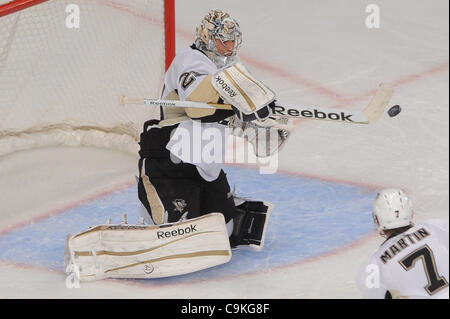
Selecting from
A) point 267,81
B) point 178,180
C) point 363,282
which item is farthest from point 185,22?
point 363,282

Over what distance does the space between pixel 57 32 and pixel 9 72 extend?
30cm

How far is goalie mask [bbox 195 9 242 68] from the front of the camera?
3.96 metres

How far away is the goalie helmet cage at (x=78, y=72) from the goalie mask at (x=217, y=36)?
813 mm

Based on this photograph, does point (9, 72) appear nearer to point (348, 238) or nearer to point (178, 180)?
point (178, 180)

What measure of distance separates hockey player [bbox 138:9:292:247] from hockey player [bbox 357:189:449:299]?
0.65 meters

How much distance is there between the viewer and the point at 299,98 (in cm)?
545

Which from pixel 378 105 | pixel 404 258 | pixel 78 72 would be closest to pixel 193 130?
pixel 378 105

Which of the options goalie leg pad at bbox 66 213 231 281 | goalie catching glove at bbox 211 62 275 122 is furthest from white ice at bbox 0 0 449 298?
goalie catching glove at bbox 211 62 275 122

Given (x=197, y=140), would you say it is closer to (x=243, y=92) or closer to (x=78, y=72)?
(x=243, y=92)

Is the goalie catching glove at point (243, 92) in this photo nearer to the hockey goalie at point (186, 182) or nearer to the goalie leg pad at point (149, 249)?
the hockey goalie at point (186, 182)

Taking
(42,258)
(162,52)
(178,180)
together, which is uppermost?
(162,52)

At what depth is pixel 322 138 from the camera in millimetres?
5074

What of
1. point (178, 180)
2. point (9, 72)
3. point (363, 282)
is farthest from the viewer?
point (9, 72)

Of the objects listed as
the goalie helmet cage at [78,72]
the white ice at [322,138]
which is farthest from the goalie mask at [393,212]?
the goalie helmet cage at [78,72]
